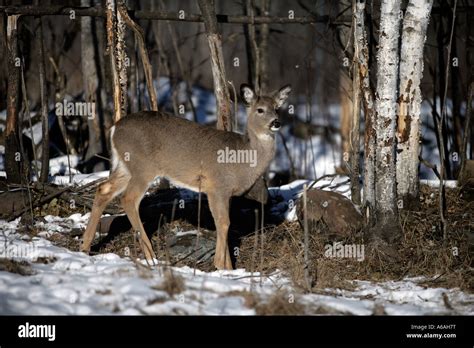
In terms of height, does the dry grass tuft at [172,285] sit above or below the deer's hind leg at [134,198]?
below

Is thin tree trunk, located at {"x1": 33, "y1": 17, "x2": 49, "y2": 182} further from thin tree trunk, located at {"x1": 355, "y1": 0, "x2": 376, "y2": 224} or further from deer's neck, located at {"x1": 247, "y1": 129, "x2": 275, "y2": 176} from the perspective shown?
thin tree trunk, located at {"x1": 355, "y1": 0, "x2": 376, "y2": 224}

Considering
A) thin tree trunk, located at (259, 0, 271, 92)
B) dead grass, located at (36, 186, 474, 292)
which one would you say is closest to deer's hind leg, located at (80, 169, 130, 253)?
dead grass, located at (36, 186, 474, 292)

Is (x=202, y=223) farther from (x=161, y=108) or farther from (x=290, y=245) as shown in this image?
(x=161, y=108)

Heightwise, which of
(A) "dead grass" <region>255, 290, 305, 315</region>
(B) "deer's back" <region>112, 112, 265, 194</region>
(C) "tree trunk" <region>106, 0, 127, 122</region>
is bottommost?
(A) "dead grass" <region>255, 290, 305, 315</region>

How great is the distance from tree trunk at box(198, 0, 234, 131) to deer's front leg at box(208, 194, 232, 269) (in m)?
1.59

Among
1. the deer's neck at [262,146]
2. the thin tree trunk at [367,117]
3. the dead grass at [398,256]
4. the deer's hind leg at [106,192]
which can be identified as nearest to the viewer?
the dead grass at [398,256]

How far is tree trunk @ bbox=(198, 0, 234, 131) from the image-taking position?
978 cm

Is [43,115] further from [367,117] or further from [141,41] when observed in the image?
[367,117]

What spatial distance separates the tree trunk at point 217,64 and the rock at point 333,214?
5.23ft

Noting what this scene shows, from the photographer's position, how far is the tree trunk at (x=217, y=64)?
32.1 feet

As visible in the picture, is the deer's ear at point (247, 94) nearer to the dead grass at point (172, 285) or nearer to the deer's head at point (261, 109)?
the deer's head at point (261, 109)

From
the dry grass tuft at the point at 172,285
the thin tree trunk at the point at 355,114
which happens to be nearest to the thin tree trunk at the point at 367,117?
the thin tree trunk at the point at 355,114

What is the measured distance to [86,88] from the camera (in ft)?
47.1
